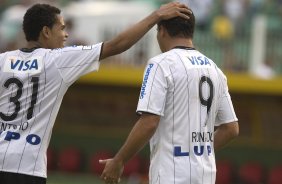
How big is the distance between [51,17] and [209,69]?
1.28m

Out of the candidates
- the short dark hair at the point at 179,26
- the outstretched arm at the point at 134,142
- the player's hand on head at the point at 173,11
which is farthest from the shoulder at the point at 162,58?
the outstretched arm at the point at 134,142

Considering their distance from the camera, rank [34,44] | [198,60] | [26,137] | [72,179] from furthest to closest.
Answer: [72,179] → [34,44] → [26,137] → [198,60]

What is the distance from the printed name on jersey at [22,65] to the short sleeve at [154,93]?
2.94 feet

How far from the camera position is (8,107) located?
728 centimetres

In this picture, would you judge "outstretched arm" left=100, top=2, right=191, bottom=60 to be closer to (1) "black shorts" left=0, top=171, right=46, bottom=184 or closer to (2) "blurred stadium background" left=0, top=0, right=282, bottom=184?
(1) "black shorts" left=0, top=171, right=46, bottom=184

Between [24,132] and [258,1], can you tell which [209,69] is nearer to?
[24,132]

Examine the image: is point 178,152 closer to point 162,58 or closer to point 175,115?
point 175,115

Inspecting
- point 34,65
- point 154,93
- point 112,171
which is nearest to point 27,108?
point 34,65

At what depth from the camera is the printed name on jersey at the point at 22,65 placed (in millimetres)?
7273

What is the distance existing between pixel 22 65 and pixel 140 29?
37.2 inches

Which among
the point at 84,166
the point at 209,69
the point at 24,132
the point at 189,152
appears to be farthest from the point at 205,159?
the point at 84,166

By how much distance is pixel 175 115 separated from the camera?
6.92 meters

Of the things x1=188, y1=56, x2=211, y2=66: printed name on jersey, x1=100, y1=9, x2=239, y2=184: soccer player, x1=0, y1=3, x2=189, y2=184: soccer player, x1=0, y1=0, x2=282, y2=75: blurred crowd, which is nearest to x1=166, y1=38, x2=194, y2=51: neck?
x1=100, y1=9, x2=239, y2=184: soccer player

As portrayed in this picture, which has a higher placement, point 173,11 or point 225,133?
point 173,11
